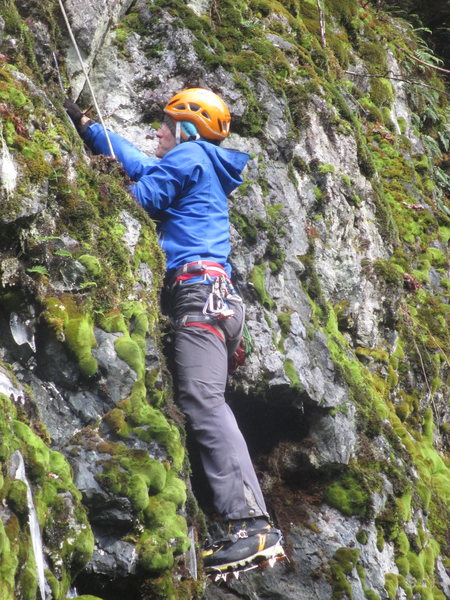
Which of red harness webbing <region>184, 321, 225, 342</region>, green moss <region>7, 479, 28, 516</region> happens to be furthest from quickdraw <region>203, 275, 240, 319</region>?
green moss <region>7, 479, 28, 516</region>

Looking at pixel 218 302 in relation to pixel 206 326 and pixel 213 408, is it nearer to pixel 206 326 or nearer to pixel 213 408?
pixel 206 326

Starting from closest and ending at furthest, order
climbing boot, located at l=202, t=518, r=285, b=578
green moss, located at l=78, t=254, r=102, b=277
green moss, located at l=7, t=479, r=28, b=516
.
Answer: green moss, located at l=7, t=479, r=28, b=516 < climbing boot, located at l=202, t=518, r=285, b=578 < green moss, located at l=78, t=254, r=102, b=277

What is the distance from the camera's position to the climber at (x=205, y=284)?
19.6ft

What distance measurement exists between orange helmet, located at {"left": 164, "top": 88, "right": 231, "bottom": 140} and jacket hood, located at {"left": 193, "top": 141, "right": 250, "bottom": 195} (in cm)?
34

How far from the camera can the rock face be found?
5.07 meters

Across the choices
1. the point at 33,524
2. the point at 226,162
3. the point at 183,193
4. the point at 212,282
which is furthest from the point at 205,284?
the point at 33,524

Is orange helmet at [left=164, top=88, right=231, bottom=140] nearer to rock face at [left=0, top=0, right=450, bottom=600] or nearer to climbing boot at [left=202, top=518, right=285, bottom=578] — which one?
rock face at [left=0, top=0, right=450, bottom=600]

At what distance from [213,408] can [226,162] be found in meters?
2.73

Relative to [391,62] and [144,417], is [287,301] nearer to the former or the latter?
[144,417]

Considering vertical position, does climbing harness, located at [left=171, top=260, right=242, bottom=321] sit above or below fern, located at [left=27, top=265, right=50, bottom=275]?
below

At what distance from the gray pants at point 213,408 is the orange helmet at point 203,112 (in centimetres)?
207

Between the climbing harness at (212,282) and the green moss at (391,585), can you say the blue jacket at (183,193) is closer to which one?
the climbing harness at (212,282)

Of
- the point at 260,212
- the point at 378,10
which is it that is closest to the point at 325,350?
the point at 260,212

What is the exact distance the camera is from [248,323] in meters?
7.83
